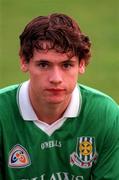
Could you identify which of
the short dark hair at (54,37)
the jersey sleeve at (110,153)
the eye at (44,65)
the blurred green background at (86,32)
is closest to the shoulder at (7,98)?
the short dark hair at (54,37)

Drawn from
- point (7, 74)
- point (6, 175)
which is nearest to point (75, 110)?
point (6, 175)

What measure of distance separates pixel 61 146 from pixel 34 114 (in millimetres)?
271

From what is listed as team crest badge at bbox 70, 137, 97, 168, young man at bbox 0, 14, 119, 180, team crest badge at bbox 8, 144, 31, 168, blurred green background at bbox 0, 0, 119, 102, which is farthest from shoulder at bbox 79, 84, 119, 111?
blurred green background at bbox 0, 0, 119, 102

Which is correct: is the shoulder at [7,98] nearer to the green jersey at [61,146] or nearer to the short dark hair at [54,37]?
the green jersey at [61,146]

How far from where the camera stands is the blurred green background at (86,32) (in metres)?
11.4

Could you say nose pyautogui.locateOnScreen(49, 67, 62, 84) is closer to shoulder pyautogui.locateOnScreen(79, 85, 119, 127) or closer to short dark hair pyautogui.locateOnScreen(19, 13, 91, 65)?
short dark hair pyautogui.locateOnScreen(19, 13, 91, 65)

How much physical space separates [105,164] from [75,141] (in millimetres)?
245

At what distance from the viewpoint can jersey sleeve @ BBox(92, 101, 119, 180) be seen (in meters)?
6.25

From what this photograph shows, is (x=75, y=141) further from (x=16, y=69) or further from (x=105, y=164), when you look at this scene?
(x=16, y=69)

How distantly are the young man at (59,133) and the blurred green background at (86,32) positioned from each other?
4.08 m

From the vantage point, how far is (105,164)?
6.33m

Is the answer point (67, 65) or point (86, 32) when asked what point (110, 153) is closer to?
point (67, 65)

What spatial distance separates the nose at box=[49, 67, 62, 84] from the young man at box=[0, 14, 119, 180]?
0.25 metres

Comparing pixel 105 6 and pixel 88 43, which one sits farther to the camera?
pixel 105 6
